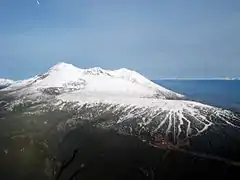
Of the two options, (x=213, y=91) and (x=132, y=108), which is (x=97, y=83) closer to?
(x=132, y=108)

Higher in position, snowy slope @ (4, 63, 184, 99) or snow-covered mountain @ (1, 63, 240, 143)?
snowy slope @ (4, 63, 184, 99)

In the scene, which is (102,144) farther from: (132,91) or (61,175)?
(132,91)

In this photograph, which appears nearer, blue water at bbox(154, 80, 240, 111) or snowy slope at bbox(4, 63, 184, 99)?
blue water at bbox(154, 80, 240, 111)

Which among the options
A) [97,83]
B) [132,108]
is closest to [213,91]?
[132,108]

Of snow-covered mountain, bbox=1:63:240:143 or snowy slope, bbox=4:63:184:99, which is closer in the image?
snow-covered mountain, bbox=1:63:240:143

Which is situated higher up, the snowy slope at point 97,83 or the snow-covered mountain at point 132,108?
the snowy slope at point 97,83

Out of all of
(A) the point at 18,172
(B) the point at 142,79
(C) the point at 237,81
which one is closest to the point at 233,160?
(A) the point at 18,172
